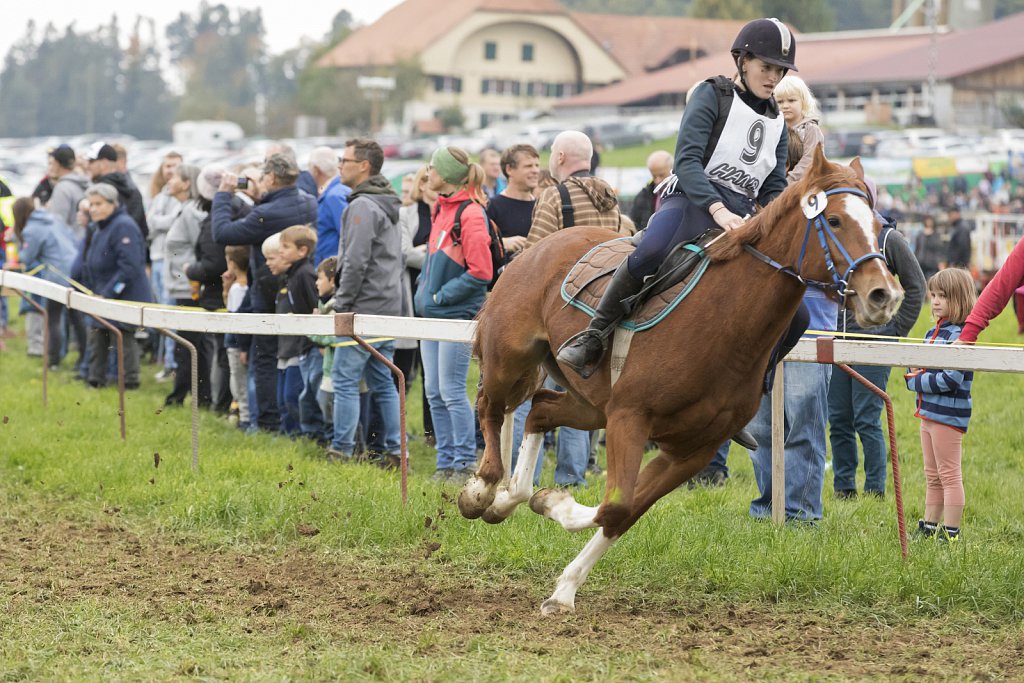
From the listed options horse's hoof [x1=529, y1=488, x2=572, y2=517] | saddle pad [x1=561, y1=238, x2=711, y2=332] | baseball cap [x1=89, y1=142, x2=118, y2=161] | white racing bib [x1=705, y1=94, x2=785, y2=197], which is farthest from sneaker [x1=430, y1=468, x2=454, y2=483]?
baseball cap [x1=89, y1=142, x2=118, y2=161]

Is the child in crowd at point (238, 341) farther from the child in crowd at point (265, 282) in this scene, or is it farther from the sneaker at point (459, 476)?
the sneaker at point (459, 476)

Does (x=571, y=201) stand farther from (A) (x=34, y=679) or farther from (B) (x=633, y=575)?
(A) (x=34, y=679)

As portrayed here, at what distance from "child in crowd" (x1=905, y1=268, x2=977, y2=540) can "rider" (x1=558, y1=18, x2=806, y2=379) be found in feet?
5.15

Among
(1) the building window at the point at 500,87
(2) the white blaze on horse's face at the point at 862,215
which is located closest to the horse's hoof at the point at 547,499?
(2) the white blaze on horse's face at the point at 862,215

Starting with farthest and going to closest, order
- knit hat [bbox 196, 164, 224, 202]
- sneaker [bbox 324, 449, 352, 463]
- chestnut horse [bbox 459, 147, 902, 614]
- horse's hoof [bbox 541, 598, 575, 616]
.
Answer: knit hat [bbox 196, 164, 224, 202] < sneaker [bbox 324, 449, 352, 463] < horse's hoof [bbox 541, 598, 575, 616] < chestnut horse [bbox 459, 147, 902, 614]

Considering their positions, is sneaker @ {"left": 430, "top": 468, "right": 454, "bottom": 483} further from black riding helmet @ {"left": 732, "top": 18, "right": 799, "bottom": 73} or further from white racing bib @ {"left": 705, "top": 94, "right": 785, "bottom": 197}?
black riding helmet @ {"left": 732, "top": 18, "right": 799, "bottom": 73}

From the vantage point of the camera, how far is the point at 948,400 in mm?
7465

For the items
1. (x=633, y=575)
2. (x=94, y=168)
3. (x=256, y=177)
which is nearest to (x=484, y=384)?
(x=633, y=575)

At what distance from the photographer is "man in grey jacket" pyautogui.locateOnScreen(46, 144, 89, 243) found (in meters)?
17.1

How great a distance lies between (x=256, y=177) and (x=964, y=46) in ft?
208

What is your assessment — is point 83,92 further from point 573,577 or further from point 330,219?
point 573,577

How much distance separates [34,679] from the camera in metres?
5.25

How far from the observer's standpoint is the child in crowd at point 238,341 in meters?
11.9

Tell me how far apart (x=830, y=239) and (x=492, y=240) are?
4.14 metres
